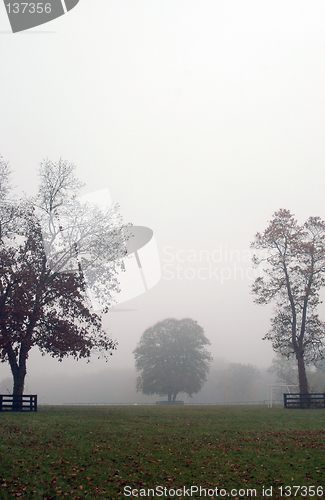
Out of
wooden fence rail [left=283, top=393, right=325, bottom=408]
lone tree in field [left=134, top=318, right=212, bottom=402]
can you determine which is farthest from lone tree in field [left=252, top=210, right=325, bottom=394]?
lone tree in field [left=134, top=318, right=212, bottom=402]

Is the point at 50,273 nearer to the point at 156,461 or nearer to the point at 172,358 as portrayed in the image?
the point at 156,461

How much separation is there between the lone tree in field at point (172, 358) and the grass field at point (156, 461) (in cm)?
4860

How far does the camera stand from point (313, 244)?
34938 mm

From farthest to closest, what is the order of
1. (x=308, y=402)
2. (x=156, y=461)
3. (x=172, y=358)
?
(x=172, y=358) → (x=308, y=402) → (x=156, y=461)

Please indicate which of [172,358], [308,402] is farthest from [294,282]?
[172,358]

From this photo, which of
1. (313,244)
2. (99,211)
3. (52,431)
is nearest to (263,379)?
(313,244)

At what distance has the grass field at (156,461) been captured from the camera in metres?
9.80

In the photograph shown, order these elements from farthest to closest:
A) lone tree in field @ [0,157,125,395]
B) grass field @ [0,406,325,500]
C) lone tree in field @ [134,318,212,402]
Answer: lone tree in field @ [134,318,212,402] → lone tree in field @ [0,157,125,395] → grass field @ [0,406,325,500]

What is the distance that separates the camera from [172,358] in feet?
216

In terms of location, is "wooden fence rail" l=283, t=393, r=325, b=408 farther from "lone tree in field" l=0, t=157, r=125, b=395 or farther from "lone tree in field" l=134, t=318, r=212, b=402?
"lone tree in field" l=134, t=318, r=212, b=402

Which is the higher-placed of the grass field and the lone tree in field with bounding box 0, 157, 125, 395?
the lone tree in field with bounding box 0, 157, 125, 395

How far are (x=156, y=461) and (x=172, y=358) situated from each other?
55.4 m

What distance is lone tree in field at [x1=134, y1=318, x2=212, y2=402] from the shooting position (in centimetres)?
6353

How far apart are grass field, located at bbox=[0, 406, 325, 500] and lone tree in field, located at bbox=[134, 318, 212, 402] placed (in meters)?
48.6
